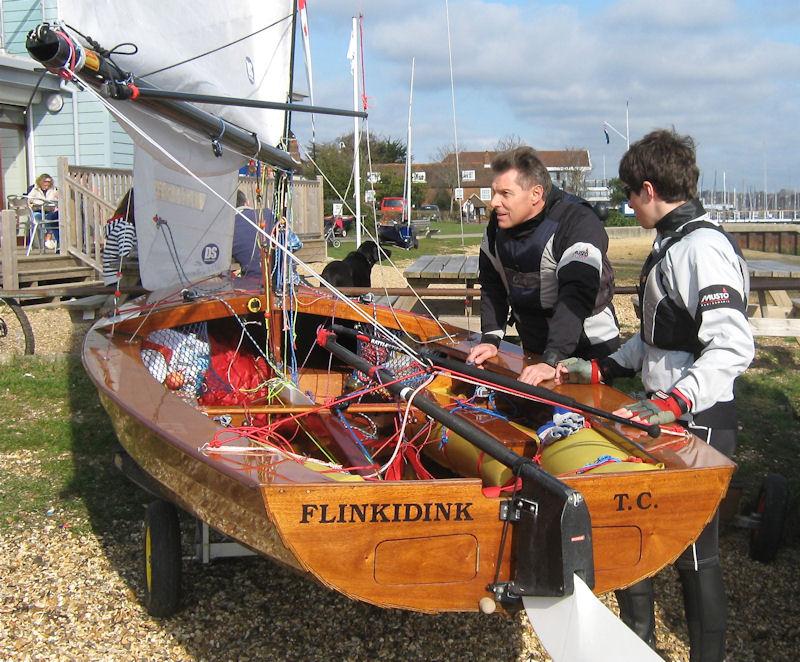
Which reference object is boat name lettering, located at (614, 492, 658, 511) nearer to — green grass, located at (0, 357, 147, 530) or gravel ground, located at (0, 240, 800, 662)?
gravel ground, located at (0, 240, 800, 662)

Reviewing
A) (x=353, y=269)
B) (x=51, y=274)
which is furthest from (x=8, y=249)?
(x=353, y=269)

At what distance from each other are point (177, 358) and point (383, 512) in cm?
240

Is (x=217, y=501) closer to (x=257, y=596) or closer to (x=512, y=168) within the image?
(x=257, y=596)

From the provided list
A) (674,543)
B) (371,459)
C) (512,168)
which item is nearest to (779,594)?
(674,543)

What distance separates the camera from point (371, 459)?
124 inches

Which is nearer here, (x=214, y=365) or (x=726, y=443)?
(x=726, y=443)

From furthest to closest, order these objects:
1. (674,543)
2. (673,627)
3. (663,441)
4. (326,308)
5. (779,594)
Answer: (326,308) → (779,594) → (673,627) → (663,441) → (674,543)

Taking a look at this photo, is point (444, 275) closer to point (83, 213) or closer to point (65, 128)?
point (83, 213)

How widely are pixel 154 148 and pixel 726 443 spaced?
8.05 feet

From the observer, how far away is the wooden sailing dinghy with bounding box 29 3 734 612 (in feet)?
6.95

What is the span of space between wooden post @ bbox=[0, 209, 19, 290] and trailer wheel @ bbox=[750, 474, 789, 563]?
Result: 8824 mm

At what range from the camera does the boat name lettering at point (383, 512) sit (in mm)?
2104

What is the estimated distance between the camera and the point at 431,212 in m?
45.7

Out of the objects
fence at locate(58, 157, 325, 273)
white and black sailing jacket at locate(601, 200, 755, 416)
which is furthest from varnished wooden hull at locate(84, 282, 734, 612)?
fence at locate(58, 157, 325, 273)
